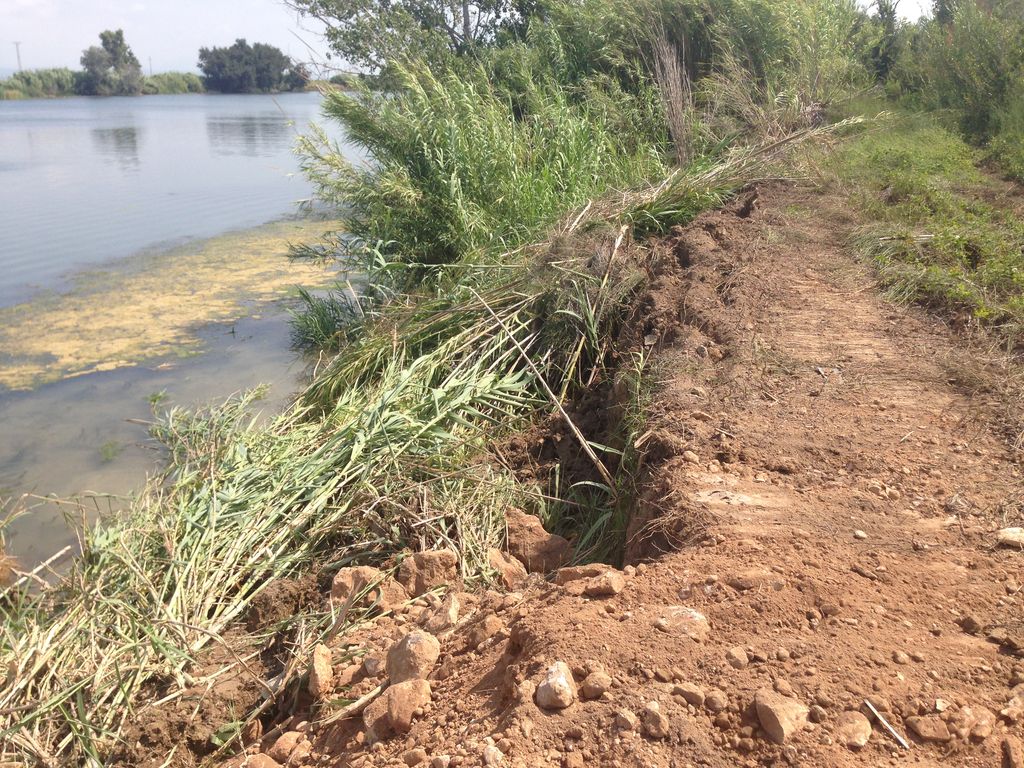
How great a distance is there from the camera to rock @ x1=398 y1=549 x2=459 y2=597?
2916 millimetres

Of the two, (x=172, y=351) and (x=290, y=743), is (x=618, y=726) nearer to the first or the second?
(x=290, y=743)

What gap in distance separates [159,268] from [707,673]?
8.42 metres

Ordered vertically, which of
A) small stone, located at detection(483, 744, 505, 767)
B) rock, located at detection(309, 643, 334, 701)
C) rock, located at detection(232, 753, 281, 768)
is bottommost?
rock, located at detection(232, 753, 281, 768)

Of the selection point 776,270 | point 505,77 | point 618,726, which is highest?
point 505,77

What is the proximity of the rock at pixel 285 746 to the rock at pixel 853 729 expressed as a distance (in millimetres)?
1406

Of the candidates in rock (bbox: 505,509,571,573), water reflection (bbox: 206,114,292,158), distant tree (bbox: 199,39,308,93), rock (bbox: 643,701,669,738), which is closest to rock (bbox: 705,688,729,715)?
rock (bbox: 643,701,669,738)

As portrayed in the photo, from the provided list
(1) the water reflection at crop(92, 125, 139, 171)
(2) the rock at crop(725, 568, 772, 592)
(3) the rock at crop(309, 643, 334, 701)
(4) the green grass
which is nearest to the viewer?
(2) the rock at crop(725, 568, 772, 592)

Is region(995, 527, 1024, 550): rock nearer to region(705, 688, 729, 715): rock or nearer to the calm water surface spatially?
region(705, 688, 729, 715): rock

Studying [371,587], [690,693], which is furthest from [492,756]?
[371,587]

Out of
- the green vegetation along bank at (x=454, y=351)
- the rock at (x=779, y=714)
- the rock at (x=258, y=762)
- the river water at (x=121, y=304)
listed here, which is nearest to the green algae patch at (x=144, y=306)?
the river water at (x=121, y=304)

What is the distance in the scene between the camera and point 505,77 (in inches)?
372

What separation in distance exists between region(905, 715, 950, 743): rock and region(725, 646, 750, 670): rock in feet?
1.14

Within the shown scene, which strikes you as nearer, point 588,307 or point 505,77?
point 588,307

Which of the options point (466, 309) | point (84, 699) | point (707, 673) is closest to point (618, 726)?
point (707, 673)
